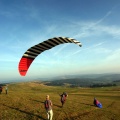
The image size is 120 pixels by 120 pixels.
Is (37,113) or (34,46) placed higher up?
(34,46)

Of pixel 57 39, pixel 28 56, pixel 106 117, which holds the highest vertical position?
pixel 57 39

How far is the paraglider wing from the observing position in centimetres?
1838

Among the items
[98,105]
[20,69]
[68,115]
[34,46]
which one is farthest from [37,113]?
[98,105]

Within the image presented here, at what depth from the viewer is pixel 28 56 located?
63.8ft

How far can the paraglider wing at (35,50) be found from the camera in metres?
18.4

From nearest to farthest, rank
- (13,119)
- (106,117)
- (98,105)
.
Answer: (13,119), (106,117), (98,105)

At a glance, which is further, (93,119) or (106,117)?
(106,117)

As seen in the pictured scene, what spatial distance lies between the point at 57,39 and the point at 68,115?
9.34 m

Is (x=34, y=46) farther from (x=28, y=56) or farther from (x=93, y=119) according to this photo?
(x=93, y=119)

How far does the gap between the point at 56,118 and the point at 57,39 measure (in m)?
8.72

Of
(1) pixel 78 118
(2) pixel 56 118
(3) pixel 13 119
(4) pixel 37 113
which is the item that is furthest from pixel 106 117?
(3) pixel 13 119

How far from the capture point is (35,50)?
19641 mm

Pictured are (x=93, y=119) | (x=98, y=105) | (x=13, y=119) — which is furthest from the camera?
(x=98, y=105)

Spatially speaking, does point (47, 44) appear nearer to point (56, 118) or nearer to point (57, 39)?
point (57, 39)
